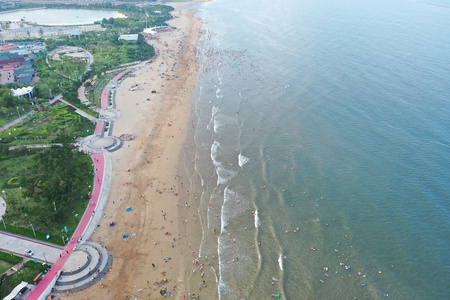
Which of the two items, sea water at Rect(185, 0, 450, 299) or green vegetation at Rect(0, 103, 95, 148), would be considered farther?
green vegetation at Rect(0, 103, 95, 148)

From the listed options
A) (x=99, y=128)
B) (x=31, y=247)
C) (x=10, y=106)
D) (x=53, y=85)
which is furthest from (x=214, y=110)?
(x=31, y=247)

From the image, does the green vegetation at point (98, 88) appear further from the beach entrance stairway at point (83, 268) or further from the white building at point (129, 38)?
the beach entrance stairway at point (83, 268)

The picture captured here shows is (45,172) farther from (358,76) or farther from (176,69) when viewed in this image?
(358,76)

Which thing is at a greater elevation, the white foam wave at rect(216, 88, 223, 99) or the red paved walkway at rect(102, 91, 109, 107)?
the white foam wave at rect(216, 88, 223, 99)

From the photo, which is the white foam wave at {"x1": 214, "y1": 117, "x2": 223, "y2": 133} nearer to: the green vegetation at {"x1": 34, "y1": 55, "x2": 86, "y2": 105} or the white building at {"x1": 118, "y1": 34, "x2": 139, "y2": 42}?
the green vegetation at {"x1": 34, "y1": 55, "x2": 86, "y2": 105}

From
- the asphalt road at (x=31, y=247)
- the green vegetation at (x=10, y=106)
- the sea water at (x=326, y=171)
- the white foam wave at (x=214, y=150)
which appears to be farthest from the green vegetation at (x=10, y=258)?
the green vegetation at (x=10, y=106)

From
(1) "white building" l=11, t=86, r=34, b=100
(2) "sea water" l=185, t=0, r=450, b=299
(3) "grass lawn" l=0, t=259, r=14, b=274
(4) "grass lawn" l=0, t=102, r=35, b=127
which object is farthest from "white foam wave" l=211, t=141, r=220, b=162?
(1) "white building" l=11, t=86, r=34, b=100

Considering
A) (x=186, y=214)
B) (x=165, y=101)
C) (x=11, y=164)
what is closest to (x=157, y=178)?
(x=186, y=214)

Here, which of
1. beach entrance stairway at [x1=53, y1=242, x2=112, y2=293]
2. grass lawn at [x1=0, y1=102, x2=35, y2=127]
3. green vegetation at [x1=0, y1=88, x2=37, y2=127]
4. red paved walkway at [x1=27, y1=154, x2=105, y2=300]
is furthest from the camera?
green vegetation at [x1=0, y1=88, x2=37, y2=127]
